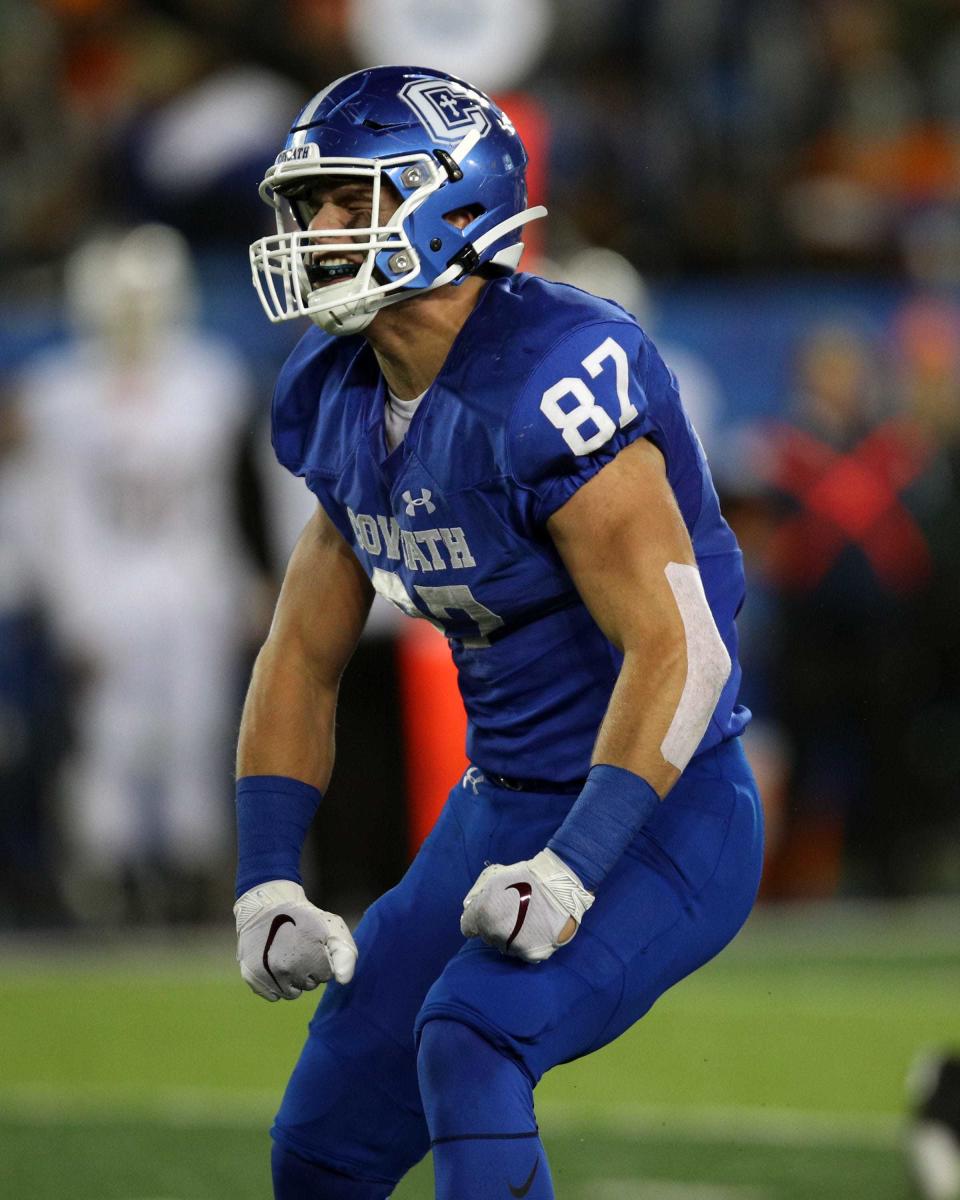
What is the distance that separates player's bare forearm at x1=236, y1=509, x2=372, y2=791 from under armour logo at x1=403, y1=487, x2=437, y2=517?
297mm

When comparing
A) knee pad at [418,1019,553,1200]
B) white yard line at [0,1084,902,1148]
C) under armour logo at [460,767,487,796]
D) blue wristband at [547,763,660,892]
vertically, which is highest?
blue wristband at [547,763,660,892]

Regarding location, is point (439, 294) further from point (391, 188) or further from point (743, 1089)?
point (743, 1089)

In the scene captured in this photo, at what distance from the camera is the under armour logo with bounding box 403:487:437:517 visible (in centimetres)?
260

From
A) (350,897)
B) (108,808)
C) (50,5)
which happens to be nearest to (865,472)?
(350,897)

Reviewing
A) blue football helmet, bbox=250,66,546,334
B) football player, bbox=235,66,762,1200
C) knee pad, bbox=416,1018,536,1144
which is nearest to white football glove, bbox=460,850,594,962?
football player, bbox=235,66,762,1200

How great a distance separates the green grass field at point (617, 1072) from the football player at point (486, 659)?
1.37 metres

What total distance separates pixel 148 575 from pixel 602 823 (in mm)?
4718

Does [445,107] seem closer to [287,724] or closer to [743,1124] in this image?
[287,724]

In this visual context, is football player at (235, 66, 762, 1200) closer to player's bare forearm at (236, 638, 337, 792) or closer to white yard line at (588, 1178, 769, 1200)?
player's bare forearm at (236, 638, 337, 792)

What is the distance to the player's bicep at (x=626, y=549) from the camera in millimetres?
2438

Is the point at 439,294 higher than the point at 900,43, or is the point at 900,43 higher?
the point at 439,294

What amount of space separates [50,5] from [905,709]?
4.35m

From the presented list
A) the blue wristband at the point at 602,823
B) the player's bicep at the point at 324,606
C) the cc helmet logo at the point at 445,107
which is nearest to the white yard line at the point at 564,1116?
the player's bicep at the point at 324,606

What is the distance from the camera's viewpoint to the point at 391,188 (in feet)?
8.60
